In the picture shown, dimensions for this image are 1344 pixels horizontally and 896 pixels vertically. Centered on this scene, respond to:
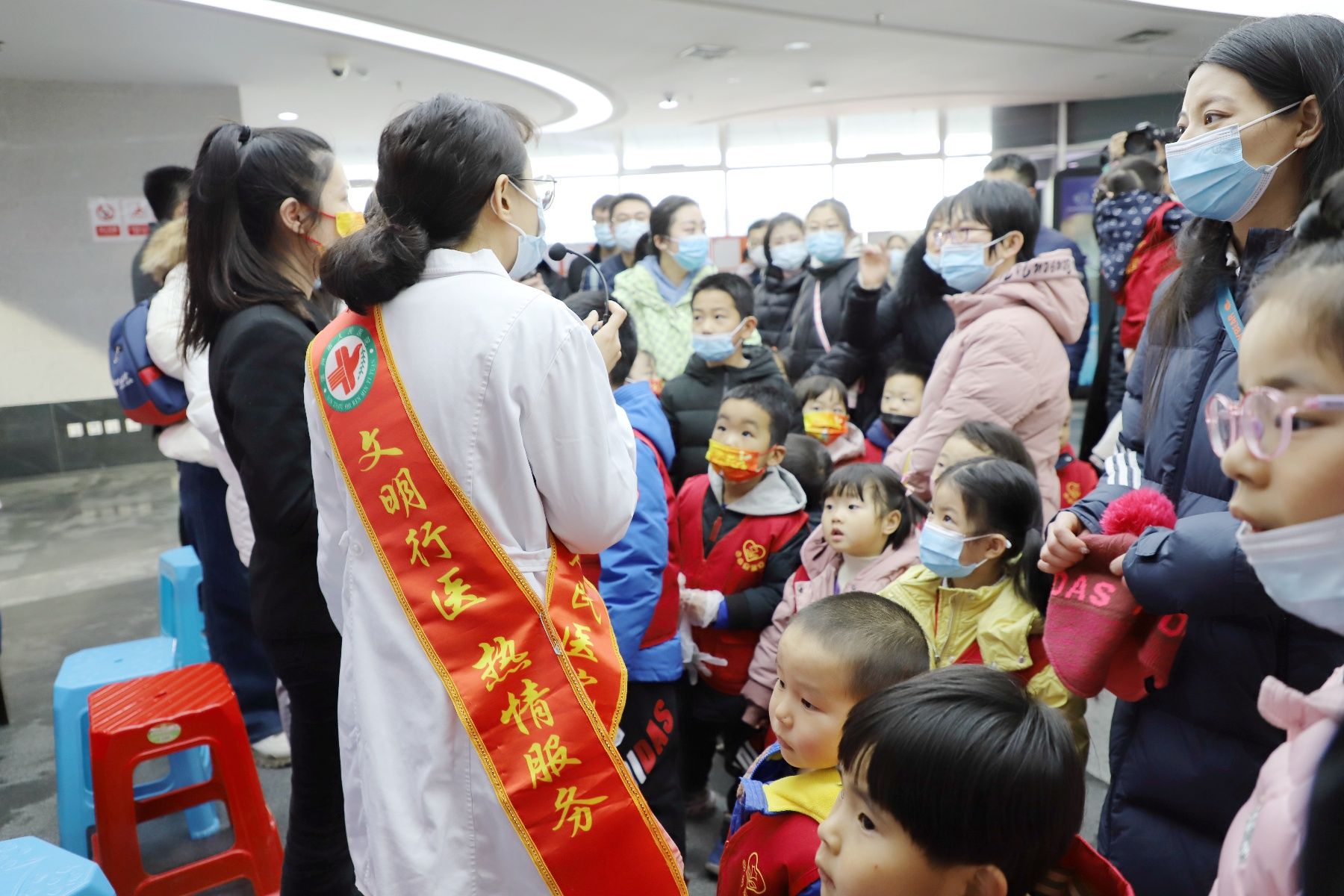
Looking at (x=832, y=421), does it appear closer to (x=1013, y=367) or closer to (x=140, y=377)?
(x=1013, y=367)

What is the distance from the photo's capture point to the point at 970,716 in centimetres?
94

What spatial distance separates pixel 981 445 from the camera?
2.05 meters

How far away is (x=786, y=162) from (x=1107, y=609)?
11.7 meters

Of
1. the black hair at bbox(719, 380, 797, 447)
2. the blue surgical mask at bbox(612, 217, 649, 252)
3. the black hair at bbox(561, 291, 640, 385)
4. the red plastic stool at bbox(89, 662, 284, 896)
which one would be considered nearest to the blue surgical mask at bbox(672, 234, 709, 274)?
the blue surgical mask at bbox(612, 217, 649, 252)

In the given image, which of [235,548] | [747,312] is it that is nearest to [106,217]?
[235,548]

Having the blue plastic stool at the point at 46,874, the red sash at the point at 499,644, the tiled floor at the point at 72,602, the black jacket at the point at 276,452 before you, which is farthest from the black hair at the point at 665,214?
the blue plastic stool at the point at 46,874

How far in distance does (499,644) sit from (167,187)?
297 cm

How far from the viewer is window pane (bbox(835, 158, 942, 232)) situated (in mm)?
11742

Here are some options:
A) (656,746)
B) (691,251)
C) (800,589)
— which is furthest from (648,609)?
(691,251)

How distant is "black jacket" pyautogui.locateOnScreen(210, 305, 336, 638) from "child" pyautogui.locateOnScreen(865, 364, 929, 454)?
1.91 meters

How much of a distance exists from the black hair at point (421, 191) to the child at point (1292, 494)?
0.90 m

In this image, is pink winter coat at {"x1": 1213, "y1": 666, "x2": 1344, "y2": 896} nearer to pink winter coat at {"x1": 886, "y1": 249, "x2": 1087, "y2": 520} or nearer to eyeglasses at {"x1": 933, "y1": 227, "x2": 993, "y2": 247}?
pink winter coat at {"x1": 886, "y1": 249, "x2": 1087, "y2": 520}

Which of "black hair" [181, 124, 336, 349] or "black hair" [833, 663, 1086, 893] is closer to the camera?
"black hair" [833, 663, 1086, 893]

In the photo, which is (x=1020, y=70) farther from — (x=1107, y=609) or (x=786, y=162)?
(x=1107, y=609)
